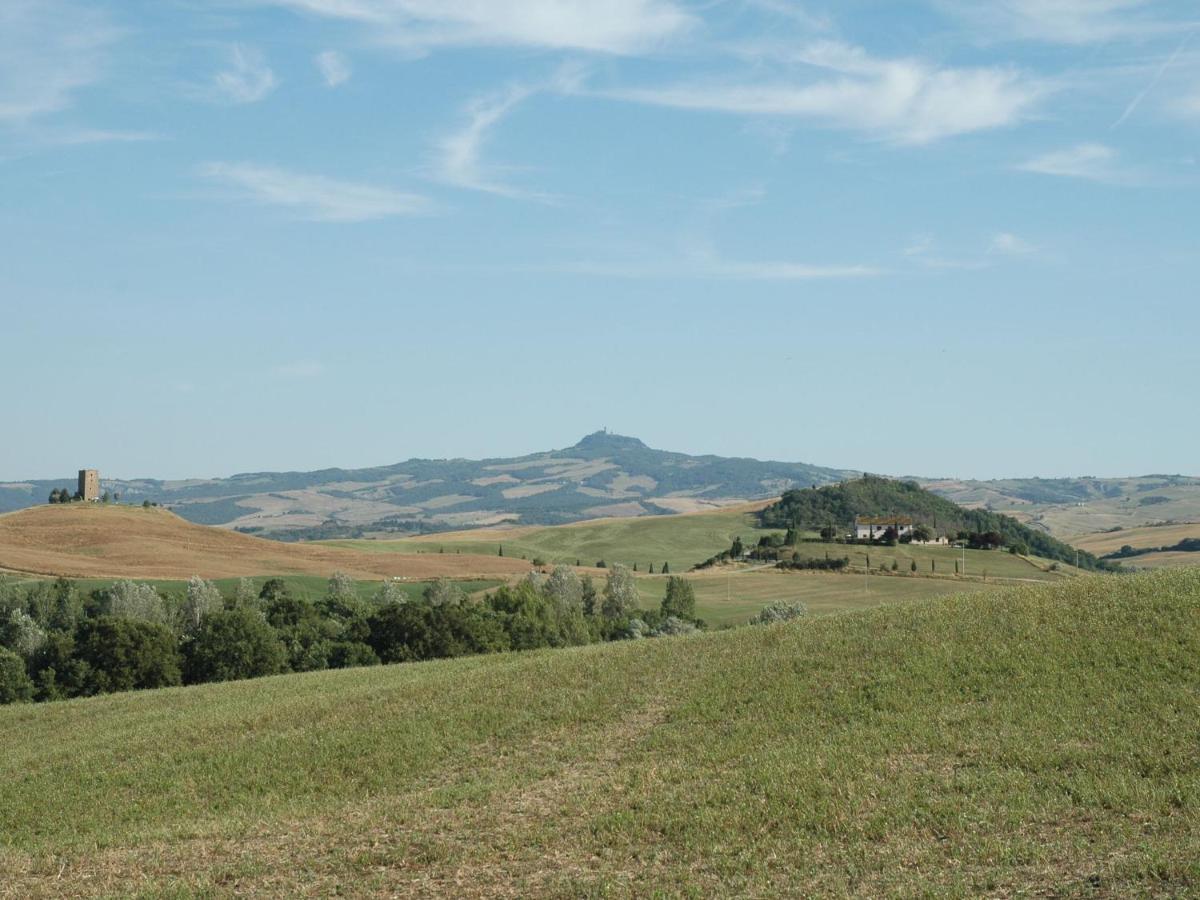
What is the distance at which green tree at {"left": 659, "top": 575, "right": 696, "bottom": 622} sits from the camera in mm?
114044

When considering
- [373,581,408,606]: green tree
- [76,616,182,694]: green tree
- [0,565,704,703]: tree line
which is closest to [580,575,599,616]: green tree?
[0,565,704,703]: tree line

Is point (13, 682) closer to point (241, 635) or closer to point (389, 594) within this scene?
point (241, 635)

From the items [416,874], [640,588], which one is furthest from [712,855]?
[640,588]

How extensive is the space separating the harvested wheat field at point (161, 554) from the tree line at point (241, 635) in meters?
18.9

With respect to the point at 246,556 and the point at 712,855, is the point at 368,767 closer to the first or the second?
the point at 712,855

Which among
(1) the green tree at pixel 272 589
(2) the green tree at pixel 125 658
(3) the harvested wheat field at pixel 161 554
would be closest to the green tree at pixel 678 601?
(3) the harvested wheat field at pixel 161 554

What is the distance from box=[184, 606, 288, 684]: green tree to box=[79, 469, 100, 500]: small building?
133199mm

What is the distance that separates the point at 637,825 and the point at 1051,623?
18091mm

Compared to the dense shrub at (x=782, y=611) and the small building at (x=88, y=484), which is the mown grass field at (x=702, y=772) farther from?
the small building at (x=88, y=484)

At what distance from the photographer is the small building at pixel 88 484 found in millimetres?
190262

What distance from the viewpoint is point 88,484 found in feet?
627

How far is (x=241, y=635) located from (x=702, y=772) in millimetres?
48605

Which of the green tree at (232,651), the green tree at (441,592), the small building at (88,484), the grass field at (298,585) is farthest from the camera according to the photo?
the small building at (88,484)

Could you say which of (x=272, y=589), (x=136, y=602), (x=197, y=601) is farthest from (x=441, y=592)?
(x=136, y=602)
